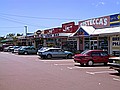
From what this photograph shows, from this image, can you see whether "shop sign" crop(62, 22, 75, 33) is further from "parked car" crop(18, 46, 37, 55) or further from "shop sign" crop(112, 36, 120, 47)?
"shop sign" crop(112, 36, 120, 47)

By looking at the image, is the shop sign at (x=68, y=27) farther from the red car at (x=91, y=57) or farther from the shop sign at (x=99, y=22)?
the red car at (x=91, y=57)

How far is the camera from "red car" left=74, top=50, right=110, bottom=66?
22672 mm

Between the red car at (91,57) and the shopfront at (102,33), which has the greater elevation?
the shopfront at (102,33)

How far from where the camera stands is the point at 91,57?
22953 millimetres

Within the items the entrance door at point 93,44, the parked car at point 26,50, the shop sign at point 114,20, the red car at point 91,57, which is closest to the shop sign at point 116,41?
the shop sign at point 114,20

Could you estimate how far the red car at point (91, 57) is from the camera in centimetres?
2267

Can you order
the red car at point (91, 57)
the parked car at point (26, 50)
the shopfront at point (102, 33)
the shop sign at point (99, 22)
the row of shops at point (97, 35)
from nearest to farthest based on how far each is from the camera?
1. the red car at point (91, 57)
2. the shopfront at point (102, 33)
3. the row of shops at point (97, 35)
4. the shop sign at point (99, 22)
5. the parked car at point (26, 50)

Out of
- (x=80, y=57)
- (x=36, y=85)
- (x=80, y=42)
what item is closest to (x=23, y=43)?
(x=80, y=42)

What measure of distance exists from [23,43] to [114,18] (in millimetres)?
53994

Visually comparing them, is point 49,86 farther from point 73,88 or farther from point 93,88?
point 93,88

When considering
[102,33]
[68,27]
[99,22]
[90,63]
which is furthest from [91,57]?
[68,27]

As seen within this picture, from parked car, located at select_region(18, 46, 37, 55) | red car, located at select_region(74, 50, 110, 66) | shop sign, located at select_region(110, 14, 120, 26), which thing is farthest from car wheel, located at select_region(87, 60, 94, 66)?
parked car, located at select_region(18, 46, 37, 55)

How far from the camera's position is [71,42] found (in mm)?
45312

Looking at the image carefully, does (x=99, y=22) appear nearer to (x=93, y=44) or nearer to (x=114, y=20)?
(x=93, y=44)
